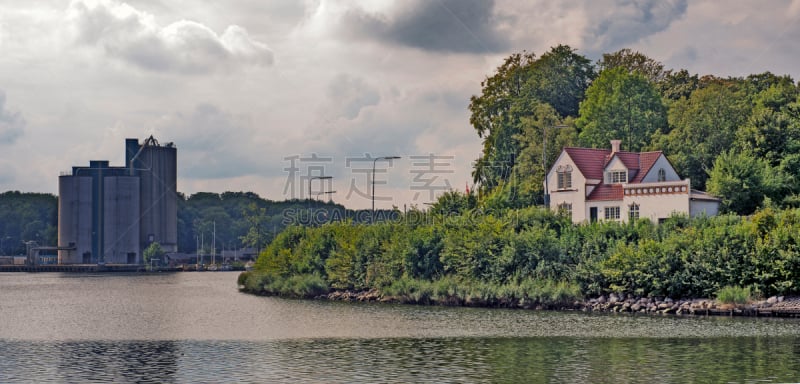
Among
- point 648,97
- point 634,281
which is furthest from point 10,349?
point 648,97

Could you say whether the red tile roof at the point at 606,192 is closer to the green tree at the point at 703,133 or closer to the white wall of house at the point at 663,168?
the white wall of house at the point at 663,168

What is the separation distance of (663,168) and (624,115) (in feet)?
54.7

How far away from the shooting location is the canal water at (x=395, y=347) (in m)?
35.2

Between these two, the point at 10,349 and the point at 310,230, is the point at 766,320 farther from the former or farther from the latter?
the point at 310,230

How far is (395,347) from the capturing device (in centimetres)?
4472

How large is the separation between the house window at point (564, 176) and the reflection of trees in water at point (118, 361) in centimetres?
4613

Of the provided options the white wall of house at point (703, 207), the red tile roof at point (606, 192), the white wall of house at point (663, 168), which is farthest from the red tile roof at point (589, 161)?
the white wall of house at point (703, 207)

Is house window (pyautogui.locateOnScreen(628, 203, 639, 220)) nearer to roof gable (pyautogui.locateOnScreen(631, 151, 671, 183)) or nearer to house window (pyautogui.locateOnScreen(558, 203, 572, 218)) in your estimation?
roof gable (pyautogui.locateOnScreen(631, 151, 671, 183))

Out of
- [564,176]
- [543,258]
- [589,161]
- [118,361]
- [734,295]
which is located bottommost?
[118,361]

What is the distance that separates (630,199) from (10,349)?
167ft

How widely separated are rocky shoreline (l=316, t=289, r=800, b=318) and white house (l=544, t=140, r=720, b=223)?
12944mm

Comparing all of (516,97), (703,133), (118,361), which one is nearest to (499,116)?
(516,97)

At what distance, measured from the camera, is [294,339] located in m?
49.0

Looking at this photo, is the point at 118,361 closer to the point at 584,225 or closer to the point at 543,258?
the point at 543,258
